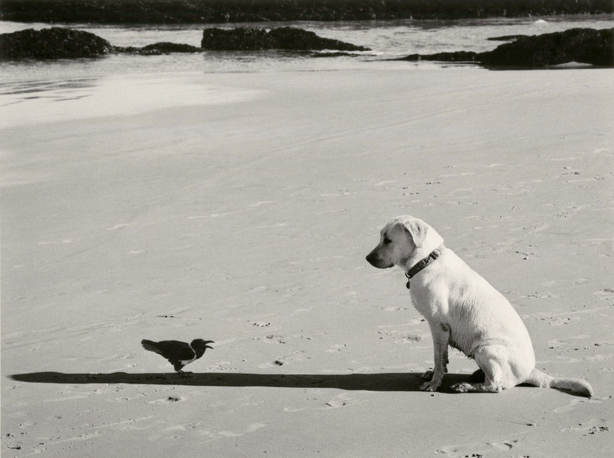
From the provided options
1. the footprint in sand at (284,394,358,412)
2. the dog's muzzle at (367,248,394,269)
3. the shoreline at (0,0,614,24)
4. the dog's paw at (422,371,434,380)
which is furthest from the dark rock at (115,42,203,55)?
the footprint in sand at (284,394,358,412)

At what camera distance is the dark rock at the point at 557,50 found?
19.1 m

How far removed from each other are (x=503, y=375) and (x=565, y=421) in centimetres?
44

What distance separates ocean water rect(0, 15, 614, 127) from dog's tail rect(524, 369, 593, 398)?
496 inches

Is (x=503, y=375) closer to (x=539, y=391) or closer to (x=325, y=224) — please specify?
(x=539, y=391)

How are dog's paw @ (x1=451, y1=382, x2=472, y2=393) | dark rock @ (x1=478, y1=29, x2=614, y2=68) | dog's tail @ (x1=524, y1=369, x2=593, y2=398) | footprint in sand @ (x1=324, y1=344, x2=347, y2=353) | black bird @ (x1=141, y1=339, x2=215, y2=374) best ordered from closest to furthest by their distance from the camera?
dog's tail @ (x1=524, y1=369, x2=593, y2=398), dog's paw @ (x1=451, y1=382, x2=472, y2=393), black bird @ (x1=141, y1=339, x2=215, y2=374), footprint in sand @ (x1=324, y1=344, x2=347, y2=353), dark rock @ (x1=478, y1=29, x2=614, y2=68)

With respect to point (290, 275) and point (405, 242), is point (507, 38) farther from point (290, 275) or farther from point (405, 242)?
point (405, 242)

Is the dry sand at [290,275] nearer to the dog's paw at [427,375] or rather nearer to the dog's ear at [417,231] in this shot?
the dog's paw at [427,375]

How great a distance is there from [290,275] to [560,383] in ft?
9.16

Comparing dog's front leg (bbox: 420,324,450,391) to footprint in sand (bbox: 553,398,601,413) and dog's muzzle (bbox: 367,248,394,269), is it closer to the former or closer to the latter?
dog's muzzle (bbox: 367,248,394,269)

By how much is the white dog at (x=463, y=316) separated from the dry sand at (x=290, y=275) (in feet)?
0.31

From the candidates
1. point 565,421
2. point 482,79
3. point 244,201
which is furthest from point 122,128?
point 565,421

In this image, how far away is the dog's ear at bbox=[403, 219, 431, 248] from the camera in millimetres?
4535

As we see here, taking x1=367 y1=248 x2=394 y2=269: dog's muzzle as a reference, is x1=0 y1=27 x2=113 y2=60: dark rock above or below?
above

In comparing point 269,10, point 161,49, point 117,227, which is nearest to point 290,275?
point 117,227
